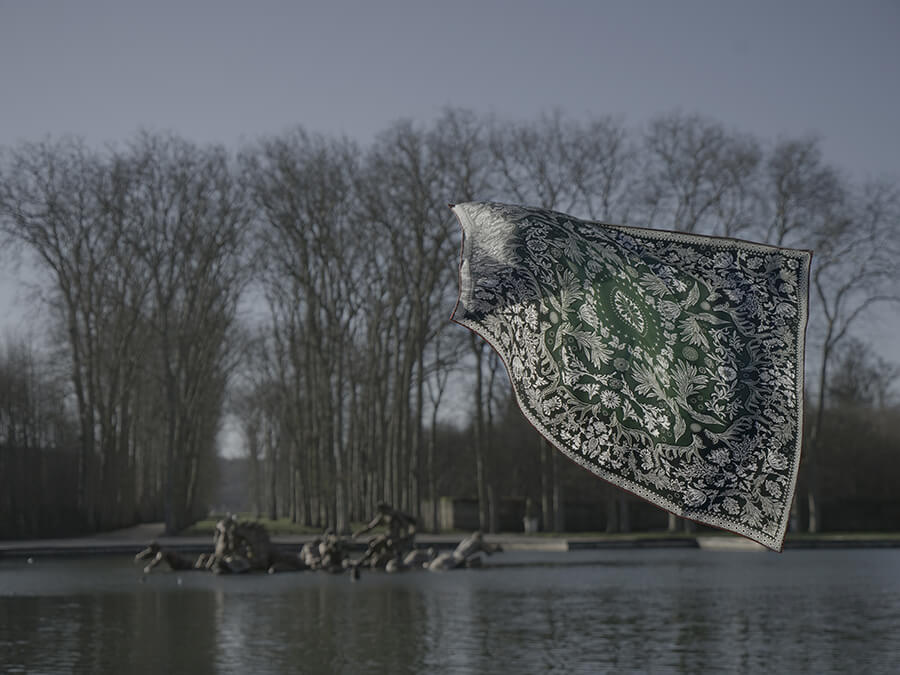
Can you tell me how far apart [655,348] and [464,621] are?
12563mm

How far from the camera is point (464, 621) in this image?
1672cm

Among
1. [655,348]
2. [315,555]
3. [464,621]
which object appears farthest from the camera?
[315,555]

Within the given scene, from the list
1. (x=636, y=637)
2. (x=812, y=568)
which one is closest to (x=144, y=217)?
(x=812, y=568)

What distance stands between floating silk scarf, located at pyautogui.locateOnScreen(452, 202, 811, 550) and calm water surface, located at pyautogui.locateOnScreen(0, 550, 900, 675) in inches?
327

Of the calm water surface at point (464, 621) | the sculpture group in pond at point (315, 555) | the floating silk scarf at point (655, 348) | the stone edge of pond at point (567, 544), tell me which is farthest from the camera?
the stone edge of pond at point (567, 544)

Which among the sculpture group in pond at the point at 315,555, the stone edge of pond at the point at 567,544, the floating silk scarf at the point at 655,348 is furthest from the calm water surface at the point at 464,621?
the floating silk scarf at the point at 655,348

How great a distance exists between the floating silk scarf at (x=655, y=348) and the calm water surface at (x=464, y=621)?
830 cm

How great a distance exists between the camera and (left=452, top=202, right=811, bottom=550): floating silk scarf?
4406mm

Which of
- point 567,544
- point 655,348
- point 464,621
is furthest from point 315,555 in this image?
point 655,348

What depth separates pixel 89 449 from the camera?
40688mm

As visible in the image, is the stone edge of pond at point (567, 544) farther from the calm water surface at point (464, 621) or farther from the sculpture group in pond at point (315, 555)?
the calm water surface at point (464, 621)

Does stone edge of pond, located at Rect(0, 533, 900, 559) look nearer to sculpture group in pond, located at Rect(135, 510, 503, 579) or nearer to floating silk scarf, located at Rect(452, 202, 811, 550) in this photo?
sculpture group in pond, located at Rect(135, 510, 503, 579)

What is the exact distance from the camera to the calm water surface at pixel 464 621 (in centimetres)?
1308

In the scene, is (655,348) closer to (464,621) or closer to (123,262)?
(464,621)
